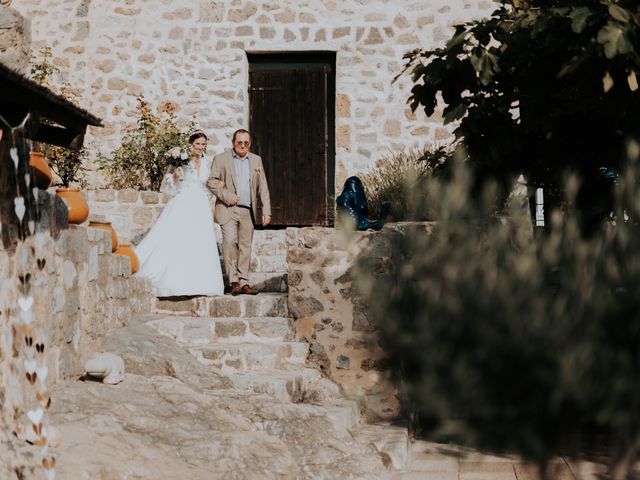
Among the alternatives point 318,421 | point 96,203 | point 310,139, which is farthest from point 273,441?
point 310,139

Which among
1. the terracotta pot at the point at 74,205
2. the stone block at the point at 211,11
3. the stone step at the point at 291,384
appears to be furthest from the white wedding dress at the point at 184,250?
the stone block at the point at 211,11

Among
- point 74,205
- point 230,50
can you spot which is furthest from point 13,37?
point 230,50

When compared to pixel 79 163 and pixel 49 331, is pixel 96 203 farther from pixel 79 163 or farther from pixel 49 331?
pixel 49 331

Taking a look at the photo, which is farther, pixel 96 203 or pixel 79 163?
pixel 79 163

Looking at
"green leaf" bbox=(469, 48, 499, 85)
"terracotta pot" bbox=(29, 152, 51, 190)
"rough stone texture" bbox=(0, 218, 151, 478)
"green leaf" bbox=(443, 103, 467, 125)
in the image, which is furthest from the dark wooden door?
"green leaf" bbox=(469, 48, 499, 85)

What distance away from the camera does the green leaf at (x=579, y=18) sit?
4828mm

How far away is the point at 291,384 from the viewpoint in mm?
7125

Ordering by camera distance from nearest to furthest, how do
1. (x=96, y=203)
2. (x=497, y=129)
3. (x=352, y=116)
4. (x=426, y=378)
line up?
1. (x=426, y=378)
2. (x=497, y=129)
3. (x=96, y=203)
4. (x=352, y=116)

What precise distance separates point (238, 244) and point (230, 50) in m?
4.32

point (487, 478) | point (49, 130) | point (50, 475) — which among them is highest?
point (49, 130)

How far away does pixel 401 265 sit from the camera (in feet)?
9.30

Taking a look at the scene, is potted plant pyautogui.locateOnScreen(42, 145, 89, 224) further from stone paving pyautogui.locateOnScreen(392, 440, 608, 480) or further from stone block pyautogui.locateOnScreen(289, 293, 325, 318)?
stone paving pyautogui.locateOnScreen(392, 440, 608, 480)

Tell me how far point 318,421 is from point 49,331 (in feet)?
6.04

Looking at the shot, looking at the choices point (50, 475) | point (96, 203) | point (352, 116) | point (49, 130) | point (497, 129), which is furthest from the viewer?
point (352, 116)
